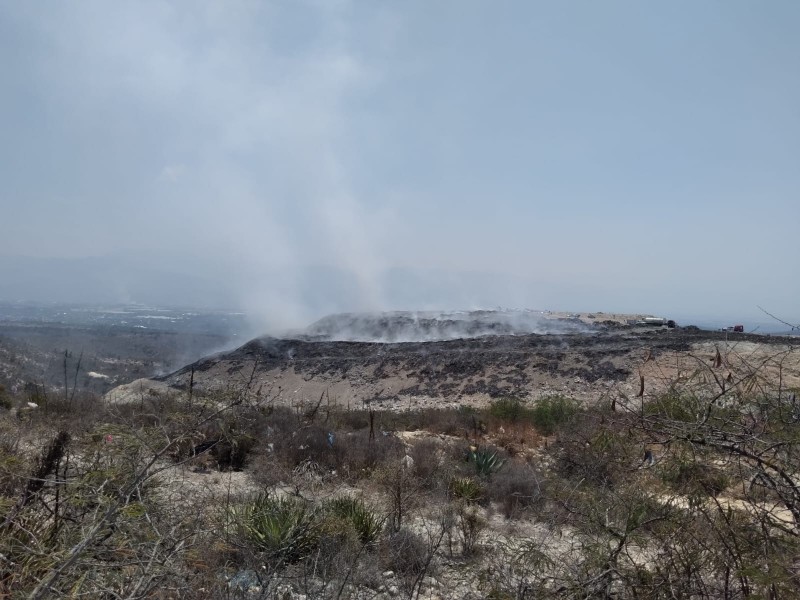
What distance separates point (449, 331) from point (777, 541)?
45.1m

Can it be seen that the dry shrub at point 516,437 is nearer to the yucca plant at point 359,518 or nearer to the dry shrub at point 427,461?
the dry shrub at point 427,461

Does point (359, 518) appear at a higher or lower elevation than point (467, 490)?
higher

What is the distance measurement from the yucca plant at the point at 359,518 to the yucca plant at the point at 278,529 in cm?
29

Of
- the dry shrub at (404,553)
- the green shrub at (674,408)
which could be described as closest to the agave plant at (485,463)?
the dry shrub at (404,553)

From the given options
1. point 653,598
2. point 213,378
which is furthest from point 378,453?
point 213,378

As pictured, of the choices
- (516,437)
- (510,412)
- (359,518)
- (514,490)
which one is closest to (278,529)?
(359,518)

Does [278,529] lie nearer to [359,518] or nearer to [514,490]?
[359,518]

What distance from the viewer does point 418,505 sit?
19.9ft

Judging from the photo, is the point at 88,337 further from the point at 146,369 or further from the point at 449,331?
the point at 449,331

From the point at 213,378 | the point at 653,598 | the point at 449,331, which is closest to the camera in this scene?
the point at 653,598

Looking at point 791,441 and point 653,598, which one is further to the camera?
point 653,598

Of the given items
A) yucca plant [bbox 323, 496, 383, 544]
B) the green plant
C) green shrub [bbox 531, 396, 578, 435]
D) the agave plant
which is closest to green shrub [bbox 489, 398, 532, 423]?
green shrub [bbox 531, 396, 578, 435]

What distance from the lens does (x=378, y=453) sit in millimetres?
9039

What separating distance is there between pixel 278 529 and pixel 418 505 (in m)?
2.03
